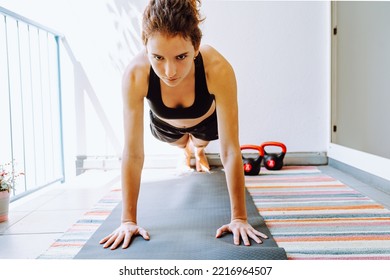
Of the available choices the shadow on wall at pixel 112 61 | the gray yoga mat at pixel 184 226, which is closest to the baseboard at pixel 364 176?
the gray yoga mat at pixel 184 226

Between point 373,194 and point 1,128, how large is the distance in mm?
1830

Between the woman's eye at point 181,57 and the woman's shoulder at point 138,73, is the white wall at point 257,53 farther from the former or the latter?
the woman's eye at point 181,57

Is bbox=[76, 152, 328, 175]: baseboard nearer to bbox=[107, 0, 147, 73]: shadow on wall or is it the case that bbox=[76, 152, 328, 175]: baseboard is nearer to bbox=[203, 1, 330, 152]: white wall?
bbox=[203, 1, 330, 152]: white wall

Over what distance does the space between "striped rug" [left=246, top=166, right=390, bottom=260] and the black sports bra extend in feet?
1.68

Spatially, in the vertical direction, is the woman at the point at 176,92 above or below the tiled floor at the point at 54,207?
above

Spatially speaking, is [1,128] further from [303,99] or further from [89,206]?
[303,99]

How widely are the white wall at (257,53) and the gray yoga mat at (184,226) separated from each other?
85 centimetres

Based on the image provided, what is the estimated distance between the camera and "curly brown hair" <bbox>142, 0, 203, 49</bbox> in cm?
111

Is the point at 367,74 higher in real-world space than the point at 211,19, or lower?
lower

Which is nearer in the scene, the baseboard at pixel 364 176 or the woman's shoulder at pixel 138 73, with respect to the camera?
the woman's shoulder at pixel 138 73

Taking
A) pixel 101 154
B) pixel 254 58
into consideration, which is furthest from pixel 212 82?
pixel 101 154

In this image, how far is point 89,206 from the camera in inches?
74.5

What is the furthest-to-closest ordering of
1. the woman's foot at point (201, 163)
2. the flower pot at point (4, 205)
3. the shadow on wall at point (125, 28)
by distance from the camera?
the shadow on wall at point (125, 28)
the woman's foot at point (201, 163)
the flower pot at point (4, 205)

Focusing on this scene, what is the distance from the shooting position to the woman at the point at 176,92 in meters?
1.13
